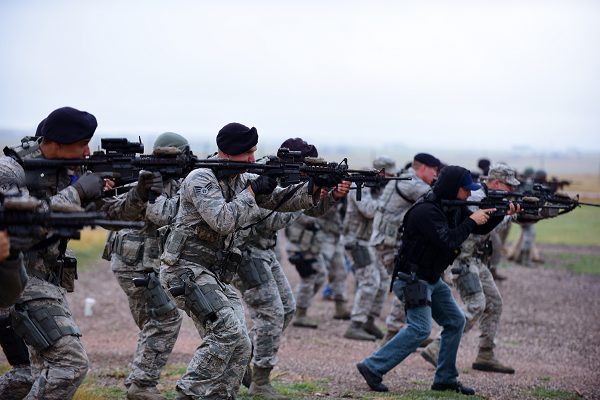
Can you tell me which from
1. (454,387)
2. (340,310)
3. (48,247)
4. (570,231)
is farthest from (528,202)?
(570,231)

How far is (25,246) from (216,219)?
196cm

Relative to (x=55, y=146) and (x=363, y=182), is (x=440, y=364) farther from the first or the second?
(x=55, y=146)

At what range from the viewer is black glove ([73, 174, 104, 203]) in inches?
265

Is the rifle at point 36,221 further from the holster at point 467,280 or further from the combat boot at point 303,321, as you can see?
the combat boot at point 303,321

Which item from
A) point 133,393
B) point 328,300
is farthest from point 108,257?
point 328,300

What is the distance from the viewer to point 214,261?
25.4 ft

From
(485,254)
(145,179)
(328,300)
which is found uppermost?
(145,179)

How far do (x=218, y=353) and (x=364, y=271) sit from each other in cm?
696

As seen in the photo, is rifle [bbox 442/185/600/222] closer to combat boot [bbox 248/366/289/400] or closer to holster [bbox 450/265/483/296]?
holster [bbox 450/265/483/296]

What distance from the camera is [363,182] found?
835 centimetres

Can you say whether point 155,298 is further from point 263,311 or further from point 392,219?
point 392,219

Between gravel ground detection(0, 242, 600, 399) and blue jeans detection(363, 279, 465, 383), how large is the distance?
34 centimetres

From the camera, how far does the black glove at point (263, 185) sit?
24.8 feet

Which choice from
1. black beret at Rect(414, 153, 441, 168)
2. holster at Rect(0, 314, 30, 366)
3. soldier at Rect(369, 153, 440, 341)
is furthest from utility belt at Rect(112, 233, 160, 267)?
black beret at Rect(414, 153, 441, 168)
